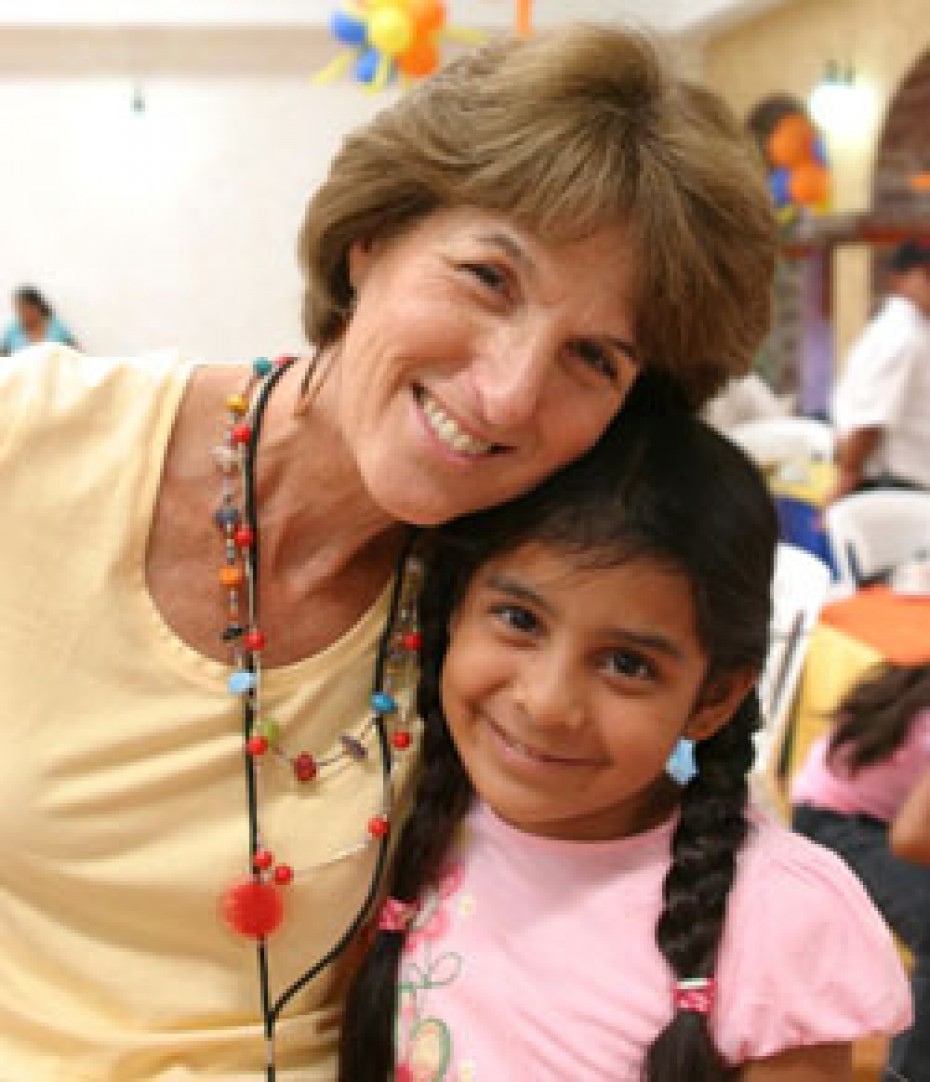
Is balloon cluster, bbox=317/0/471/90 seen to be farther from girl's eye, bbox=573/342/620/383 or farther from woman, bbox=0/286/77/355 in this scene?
girl's eye, bbox=573/342/620/383

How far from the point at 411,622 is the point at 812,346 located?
Answer: 315 inches

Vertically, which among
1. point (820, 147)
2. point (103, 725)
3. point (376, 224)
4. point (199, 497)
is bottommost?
point (820, 147)

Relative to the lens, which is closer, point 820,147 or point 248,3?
point 820,147

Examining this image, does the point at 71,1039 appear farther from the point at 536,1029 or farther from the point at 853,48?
the point at 853,48

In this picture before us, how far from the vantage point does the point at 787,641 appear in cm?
336

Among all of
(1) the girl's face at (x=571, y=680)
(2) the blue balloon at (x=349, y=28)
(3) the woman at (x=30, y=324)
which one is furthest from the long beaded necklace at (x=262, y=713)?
(3) the woman at (x=30, y=324)

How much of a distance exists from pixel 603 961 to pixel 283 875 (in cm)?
29

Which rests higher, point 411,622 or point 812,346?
point 411,622

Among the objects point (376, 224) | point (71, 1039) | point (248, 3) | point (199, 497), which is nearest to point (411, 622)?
point (199, 497)

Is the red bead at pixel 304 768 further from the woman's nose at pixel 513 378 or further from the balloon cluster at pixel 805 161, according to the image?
the balloon cluster at pixel 805 161

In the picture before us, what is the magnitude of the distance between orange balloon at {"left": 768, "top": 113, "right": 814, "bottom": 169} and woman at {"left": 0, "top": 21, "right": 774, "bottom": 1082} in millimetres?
7087

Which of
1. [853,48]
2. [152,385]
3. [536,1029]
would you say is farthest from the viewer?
[853,48]

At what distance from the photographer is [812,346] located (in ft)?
29.0

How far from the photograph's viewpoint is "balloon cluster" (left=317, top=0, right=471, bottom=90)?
513cm
